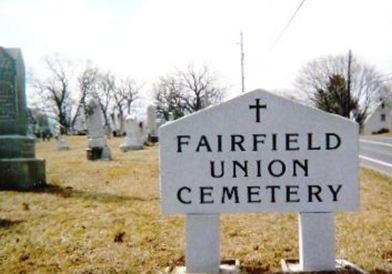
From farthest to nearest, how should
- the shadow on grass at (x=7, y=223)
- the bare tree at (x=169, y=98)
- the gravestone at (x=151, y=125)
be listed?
the bare tree at (x=169, y=98) → the gravestone at (x=151, y=125) → the shadow on grass at (x=7, y=223)

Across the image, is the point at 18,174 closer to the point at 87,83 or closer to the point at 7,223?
the point at 7,223

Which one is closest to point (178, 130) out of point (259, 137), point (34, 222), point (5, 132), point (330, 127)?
point (259, 137)

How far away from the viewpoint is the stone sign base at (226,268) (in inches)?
164

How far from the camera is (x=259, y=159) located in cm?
404

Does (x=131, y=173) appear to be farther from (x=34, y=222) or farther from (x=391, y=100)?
(x=391, y=100)

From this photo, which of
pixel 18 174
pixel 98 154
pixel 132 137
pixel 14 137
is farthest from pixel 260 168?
pixel 132 137

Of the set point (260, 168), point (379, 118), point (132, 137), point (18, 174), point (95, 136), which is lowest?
point (18, 174)

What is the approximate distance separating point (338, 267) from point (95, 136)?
15.3 metres

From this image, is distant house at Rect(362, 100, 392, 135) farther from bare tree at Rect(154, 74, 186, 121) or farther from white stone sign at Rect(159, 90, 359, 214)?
white stone sign at Rect(159, 90, 359, 214)

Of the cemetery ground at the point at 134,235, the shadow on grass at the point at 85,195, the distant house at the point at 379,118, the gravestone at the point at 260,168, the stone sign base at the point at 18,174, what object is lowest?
the cemetery ground at the point at 134,235

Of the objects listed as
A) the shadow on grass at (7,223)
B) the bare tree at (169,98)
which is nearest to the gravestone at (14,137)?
the shadow on grass at (7,223)

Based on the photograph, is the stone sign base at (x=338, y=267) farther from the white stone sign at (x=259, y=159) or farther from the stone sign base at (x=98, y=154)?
the stone sign base at (x=98, y=154)

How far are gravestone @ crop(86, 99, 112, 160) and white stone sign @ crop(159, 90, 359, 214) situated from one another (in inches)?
564

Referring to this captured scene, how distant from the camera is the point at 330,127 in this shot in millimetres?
3982
